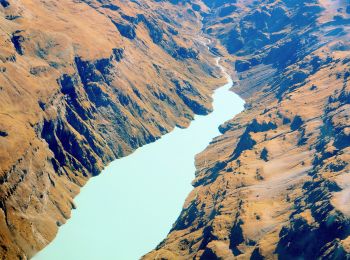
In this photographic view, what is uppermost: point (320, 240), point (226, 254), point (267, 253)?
point (320, 240)

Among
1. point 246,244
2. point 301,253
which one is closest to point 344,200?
point 301,253

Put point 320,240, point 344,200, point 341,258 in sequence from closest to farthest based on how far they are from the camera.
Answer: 1. point 341,258
2. point 320,240
3. point 344,200

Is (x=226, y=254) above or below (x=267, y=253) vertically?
below

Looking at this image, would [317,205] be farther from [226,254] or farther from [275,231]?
[226,254]

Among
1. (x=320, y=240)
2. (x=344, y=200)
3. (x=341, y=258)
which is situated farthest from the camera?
(x=344, y=200)

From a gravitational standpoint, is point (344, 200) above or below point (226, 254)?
above

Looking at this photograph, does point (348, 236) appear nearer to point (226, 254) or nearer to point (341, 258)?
point (341, 258)

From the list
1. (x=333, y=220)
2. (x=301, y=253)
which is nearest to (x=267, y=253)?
(x=301, y=253)

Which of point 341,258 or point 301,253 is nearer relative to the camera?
point 341,258

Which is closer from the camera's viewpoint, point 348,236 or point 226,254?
point 348,236
